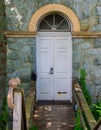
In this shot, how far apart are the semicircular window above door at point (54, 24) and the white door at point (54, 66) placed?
0.17m

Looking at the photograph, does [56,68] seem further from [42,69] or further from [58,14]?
[58,14]

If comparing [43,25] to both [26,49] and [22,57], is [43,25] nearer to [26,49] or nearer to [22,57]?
[26,49]

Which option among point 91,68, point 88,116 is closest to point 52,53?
point 91,68

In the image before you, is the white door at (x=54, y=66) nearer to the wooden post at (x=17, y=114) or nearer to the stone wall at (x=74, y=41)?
the stone wall at (x=74, y=41)

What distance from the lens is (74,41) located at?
1327cm

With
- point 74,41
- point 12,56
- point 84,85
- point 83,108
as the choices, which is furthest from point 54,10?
point 83,108

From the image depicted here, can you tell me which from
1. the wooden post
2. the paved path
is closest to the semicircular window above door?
the paved path

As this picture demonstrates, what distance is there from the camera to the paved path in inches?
435

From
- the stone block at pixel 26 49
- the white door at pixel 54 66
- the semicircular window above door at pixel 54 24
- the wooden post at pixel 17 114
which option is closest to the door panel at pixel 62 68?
the white door at pixel 54 66

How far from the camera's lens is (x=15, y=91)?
639 cm

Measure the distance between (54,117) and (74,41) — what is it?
286 cm

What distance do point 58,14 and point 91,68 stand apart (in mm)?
2118

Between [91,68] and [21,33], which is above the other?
[21,33]

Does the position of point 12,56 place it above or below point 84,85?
above
